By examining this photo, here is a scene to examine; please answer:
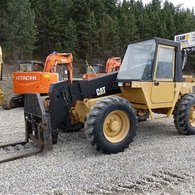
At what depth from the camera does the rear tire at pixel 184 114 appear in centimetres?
743

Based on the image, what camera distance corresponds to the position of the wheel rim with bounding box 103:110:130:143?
6.18m

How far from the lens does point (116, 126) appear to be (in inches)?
245

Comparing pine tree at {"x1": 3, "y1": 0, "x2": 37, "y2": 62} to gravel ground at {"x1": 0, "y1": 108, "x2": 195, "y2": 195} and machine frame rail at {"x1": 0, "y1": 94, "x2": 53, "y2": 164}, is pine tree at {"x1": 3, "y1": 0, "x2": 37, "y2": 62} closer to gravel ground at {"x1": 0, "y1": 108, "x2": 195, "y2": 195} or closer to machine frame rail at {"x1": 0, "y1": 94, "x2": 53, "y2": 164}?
gravel ground at {"x1": 0, "y1": 108, "x2": 195, "y2": 195}

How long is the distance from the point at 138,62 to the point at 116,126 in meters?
1.63

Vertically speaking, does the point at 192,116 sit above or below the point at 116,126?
below

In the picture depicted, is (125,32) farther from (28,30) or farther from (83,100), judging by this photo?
(83,100)

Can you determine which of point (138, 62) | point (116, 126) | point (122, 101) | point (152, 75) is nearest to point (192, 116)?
point (152, 75)

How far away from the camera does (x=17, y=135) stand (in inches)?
306

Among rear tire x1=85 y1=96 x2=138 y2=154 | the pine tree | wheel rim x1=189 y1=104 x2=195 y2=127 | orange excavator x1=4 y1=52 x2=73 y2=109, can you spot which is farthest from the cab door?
the pine tree

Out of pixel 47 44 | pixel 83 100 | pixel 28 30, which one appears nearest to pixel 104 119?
pixel 83 100

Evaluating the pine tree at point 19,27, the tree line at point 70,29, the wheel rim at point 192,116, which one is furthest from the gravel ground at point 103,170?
the tree line at point 70,29

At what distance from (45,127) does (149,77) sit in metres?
2.35

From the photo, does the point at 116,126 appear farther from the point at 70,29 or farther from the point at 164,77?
the point at 70,29

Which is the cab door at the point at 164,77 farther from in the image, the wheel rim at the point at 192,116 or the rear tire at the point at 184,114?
the wheel rim at the point at 192,116
